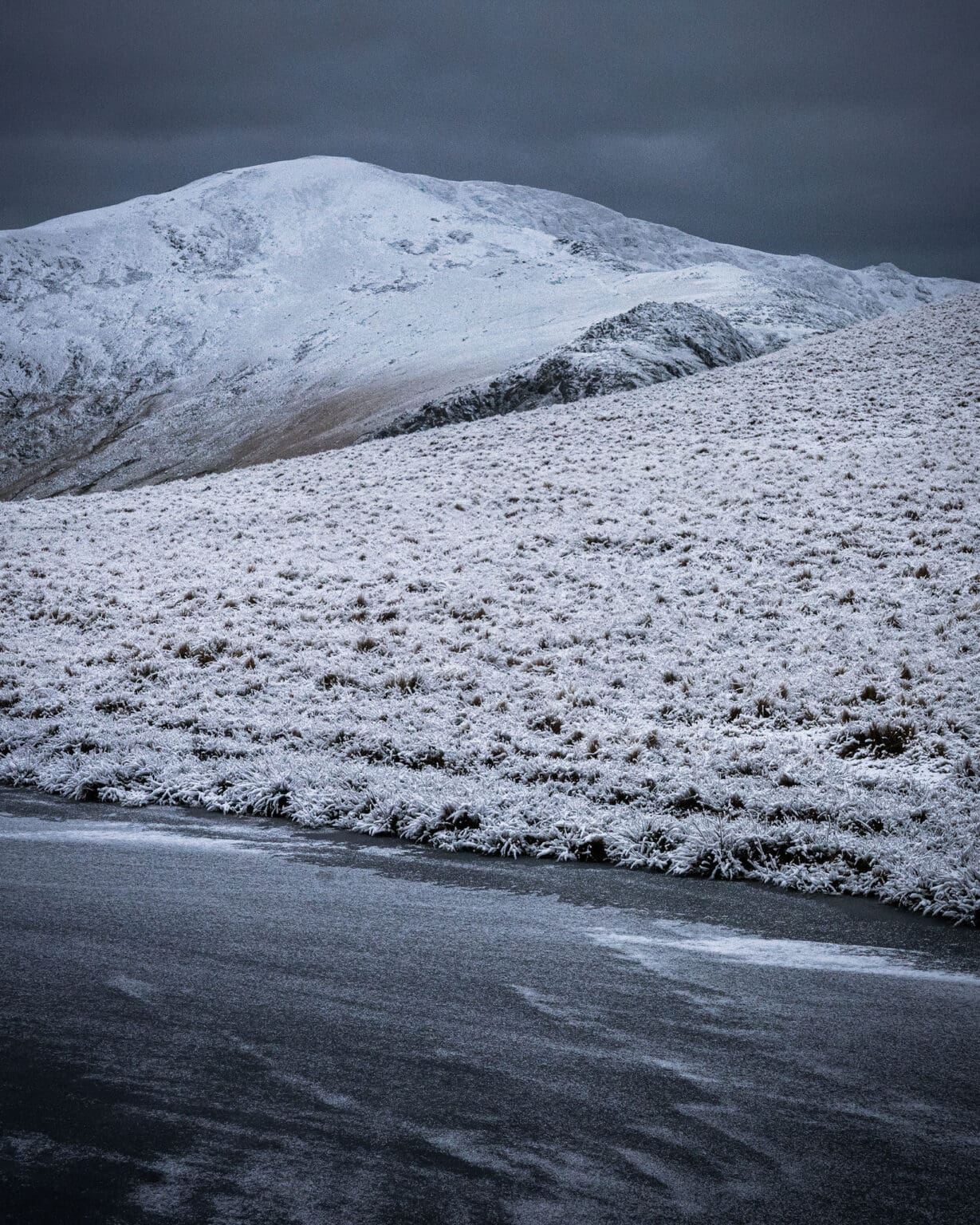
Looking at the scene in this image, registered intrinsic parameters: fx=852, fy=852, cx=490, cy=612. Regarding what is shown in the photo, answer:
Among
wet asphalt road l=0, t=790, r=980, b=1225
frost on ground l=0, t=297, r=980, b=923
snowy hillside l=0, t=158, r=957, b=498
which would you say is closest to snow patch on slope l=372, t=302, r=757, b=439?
snowy hillside l=0, t=158, r=957, b=498

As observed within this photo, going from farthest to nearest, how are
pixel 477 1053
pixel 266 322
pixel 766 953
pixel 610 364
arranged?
pixel 266 322 < pixel 610 364 < pixel 766 953 < pixel 477 1053

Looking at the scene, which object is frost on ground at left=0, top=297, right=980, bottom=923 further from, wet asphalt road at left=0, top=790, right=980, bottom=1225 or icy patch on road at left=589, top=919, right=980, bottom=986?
wet asphalt road at left=0, top=790, right=980, bottom=1225

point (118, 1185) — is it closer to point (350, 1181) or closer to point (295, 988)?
point (350, 1181)

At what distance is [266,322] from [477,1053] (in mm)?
167556

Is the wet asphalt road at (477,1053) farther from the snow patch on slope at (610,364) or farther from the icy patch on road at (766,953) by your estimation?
the snow patch on slope at (610,364)

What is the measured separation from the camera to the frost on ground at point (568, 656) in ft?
23.8

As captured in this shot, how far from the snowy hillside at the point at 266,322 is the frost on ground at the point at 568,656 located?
169 feet

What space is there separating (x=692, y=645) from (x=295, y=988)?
877 cm

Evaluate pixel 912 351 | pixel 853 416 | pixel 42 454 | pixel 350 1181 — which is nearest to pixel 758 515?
pixel 853 416

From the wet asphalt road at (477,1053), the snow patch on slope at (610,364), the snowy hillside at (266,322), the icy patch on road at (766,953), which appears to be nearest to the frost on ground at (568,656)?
the icy patch on road at (766,953)

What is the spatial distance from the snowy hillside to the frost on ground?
5141 cm

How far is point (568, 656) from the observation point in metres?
12.1

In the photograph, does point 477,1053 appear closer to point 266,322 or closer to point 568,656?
point 568,656

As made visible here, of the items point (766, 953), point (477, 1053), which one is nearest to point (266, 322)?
point (766, 953)
